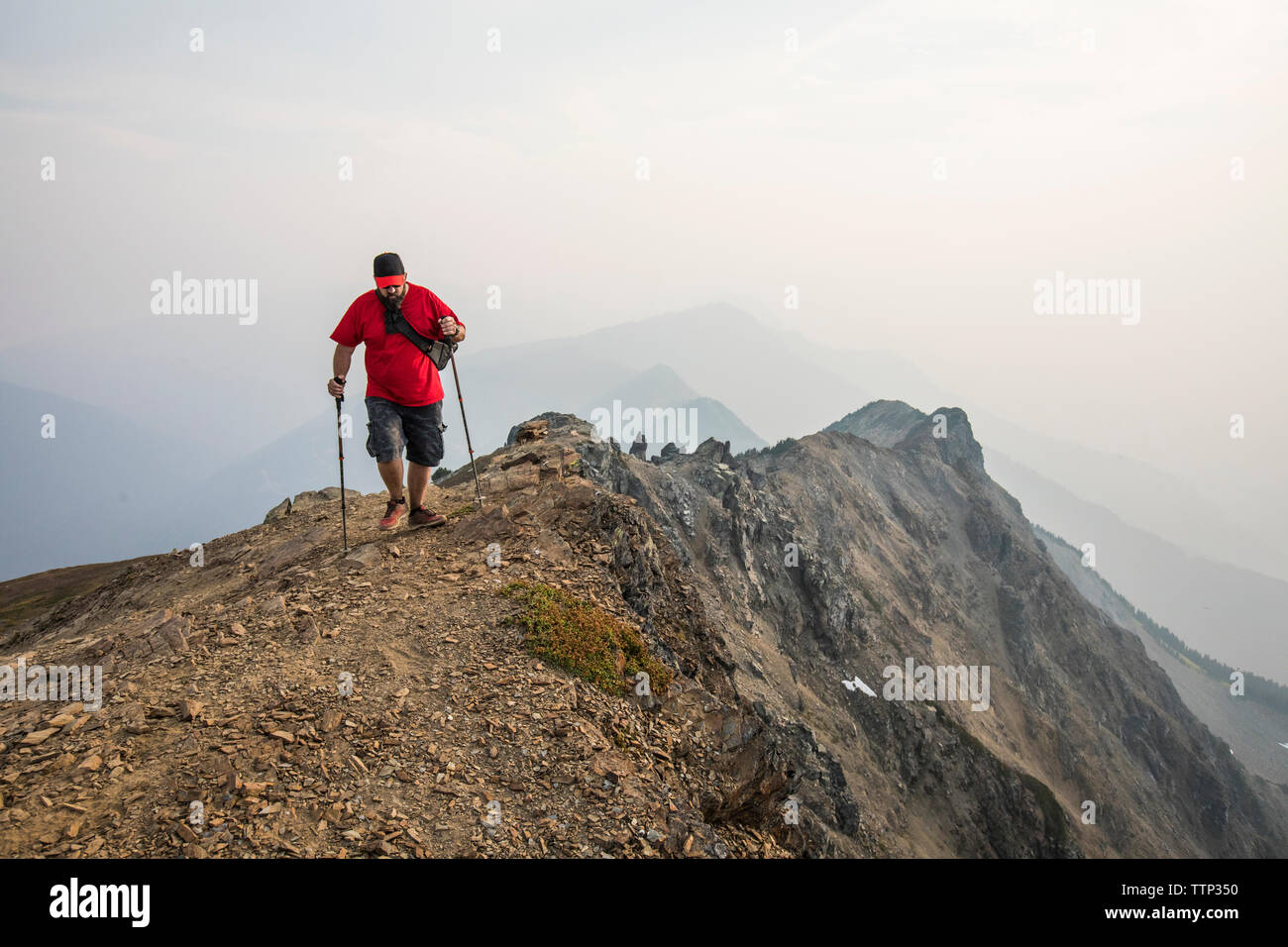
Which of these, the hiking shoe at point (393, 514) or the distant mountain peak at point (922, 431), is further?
the distant mountain peak at point (922, 431)

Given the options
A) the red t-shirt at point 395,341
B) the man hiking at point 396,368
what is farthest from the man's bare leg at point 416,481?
the red t-shirt at point 395,341

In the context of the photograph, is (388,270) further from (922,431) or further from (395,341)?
(922,431)

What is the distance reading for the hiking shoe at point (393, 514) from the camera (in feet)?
41.7

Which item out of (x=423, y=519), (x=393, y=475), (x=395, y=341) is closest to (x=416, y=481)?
(x=393, y=475)

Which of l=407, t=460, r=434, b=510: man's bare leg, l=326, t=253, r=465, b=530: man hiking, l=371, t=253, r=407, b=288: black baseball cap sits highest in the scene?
l=371, t=253, r=407, b=288: black baseball cap

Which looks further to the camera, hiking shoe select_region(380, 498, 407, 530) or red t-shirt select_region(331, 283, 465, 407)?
hiking shoe select_region(380, 498, 407, 530)

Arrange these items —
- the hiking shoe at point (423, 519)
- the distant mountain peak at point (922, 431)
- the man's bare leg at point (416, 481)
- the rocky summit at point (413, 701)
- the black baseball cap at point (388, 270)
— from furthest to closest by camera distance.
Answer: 1. the distant mountain peak at point (922, 431)
2. the hiking shoe at point (423, 519)
3. the man's bare leg at point (416, 481)
4. the black baseball cap at point (388, 270)
5. the rocky summit at point (413, 701)

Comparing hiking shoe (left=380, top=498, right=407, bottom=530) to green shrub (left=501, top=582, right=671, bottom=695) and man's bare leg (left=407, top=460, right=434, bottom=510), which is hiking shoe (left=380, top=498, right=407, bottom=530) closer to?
man's bare leg (left=407, top=460, right=434, bottom=510)

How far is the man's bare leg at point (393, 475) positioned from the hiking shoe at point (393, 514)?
18 cm

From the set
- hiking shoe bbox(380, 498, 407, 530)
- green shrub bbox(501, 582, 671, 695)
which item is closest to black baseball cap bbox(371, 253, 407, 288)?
hiking shoe bbox(380, 498, 407, 530)

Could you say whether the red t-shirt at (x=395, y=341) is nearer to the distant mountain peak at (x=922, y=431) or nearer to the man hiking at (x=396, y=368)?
the man hiking at (x=396, y=368)

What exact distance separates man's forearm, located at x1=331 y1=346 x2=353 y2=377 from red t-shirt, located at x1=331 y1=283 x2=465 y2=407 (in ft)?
0.43

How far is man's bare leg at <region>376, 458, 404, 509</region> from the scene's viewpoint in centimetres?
1205
